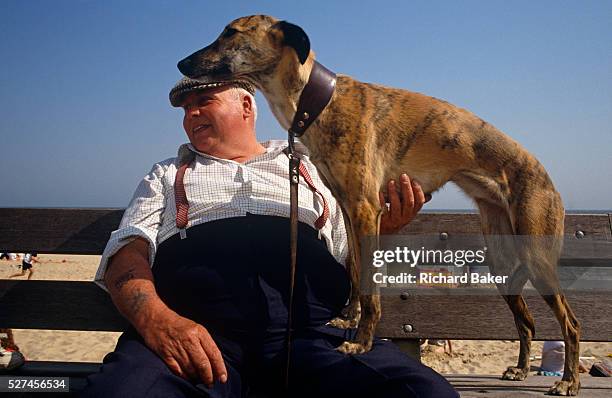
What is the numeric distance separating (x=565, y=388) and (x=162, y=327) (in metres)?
1.87

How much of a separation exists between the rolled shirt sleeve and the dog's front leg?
3.08ft

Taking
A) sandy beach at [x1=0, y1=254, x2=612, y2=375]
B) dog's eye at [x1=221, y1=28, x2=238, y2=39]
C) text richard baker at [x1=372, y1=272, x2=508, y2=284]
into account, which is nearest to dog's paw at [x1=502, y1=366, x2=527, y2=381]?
text richard baker at [x1=372, y1=272, x2=508, y2=284]

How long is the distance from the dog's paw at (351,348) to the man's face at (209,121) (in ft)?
4.02

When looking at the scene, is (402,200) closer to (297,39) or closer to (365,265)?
(365,265)

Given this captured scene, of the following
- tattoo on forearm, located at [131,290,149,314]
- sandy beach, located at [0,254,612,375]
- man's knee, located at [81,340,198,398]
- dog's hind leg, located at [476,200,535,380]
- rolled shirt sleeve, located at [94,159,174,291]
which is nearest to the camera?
man's knee, located at [81,340,198,398]

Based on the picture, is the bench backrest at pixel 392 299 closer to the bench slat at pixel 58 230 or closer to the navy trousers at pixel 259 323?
the bench slat at pixel 58 230

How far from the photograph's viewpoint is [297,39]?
6.98 ft

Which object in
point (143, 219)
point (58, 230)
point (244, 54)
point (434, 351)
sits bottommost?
point (434, 351)

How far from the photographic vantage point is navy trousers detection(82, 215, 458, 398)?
66.1 inches

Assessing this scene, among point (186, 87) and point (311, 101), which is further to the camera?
point (186, 87)

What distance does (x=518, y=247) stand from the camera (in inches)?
92.0

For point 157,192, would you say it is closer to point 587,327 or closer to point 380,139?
point 380,139

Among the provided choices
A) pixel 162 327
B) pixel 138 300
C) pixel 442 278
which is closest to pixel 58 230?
pixel 138 300

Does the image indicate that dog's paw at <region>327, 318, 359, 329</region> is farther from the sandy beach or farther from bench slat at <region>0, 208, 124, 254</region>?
the sandy beach
